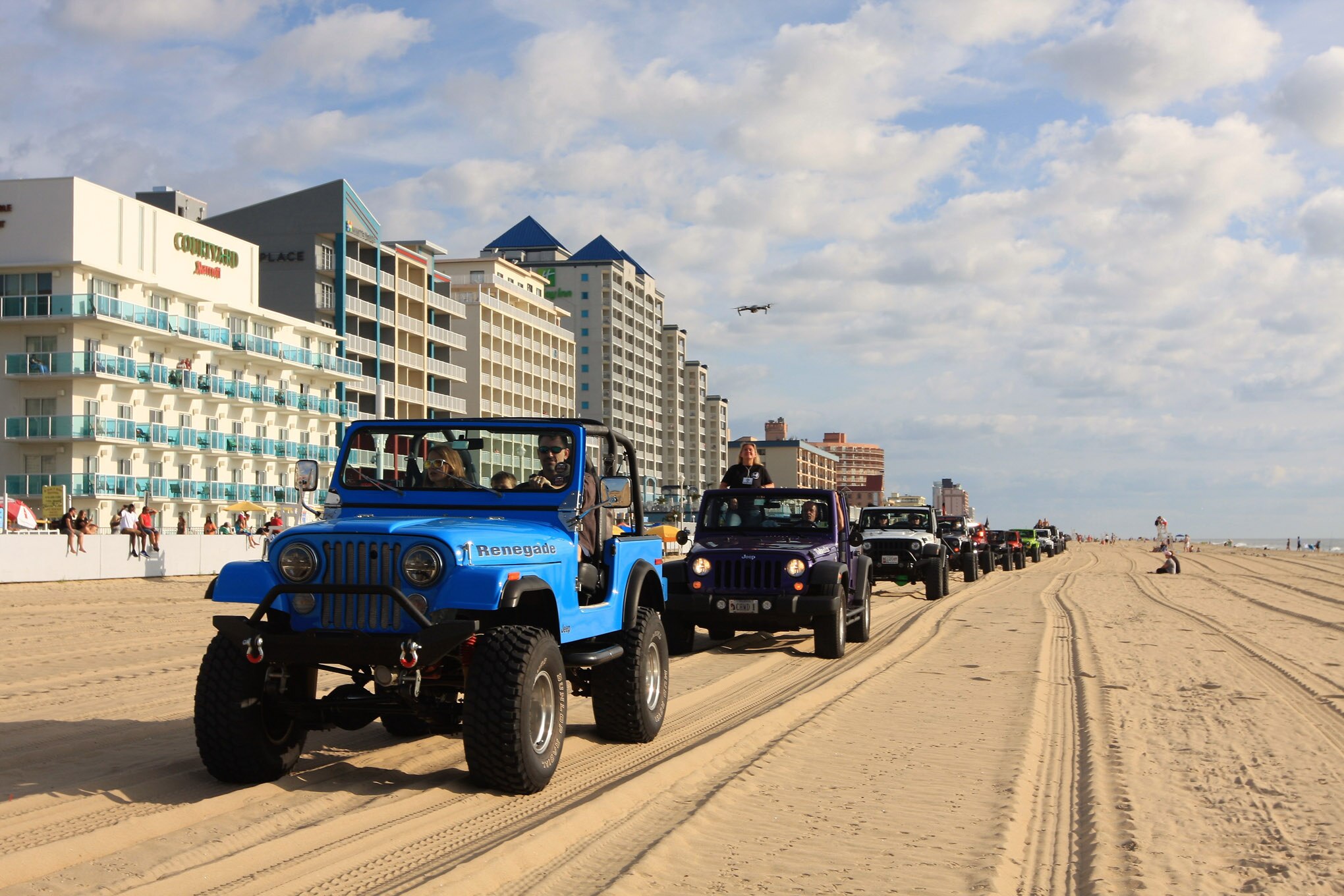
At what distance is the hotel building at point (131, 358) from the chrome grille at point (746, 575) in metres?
42.2

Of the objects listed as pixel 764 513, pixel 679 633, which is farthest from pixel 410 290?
pixel 679 633

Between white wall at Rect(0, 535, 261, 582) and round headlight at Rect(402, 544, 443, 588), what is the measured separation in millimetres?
22617

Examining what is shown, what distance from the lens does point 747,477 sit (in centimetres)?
1437

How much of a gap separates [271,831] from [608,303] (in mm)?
138043

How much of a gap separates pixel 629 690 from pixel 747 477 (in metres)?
6.98

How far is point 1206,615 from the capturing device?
19656 millimetres

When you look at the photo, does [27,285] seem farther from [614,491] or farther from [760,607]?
[614,491]

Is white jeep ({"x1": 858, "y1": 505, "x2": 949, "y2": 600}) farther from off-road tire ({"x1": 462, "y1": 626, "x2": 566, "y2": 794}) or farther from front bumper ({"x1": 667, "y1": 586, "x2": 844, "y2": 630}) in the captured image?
off-road tire ({"x1": 462, "y1": 626, "x2": 566, "y2": 794})

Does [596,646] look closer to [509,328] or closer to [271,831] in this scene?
[271,831]

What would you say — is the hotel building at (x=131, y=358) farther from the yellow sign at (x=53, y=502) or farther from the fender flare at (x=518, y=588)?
the fender flare at (x=518, y=588)

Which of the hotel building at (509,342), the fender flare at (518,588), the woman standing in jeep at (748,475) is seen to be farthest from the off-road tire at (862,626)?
the hotel building at (509,342)

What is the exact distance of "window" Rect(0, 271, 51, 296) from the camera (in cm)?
4862

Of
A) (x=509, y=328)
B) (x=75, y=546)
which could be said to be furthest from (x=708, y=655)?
(x=509, y=328)

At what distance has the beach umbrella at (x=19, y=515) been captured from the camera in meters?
35.1
